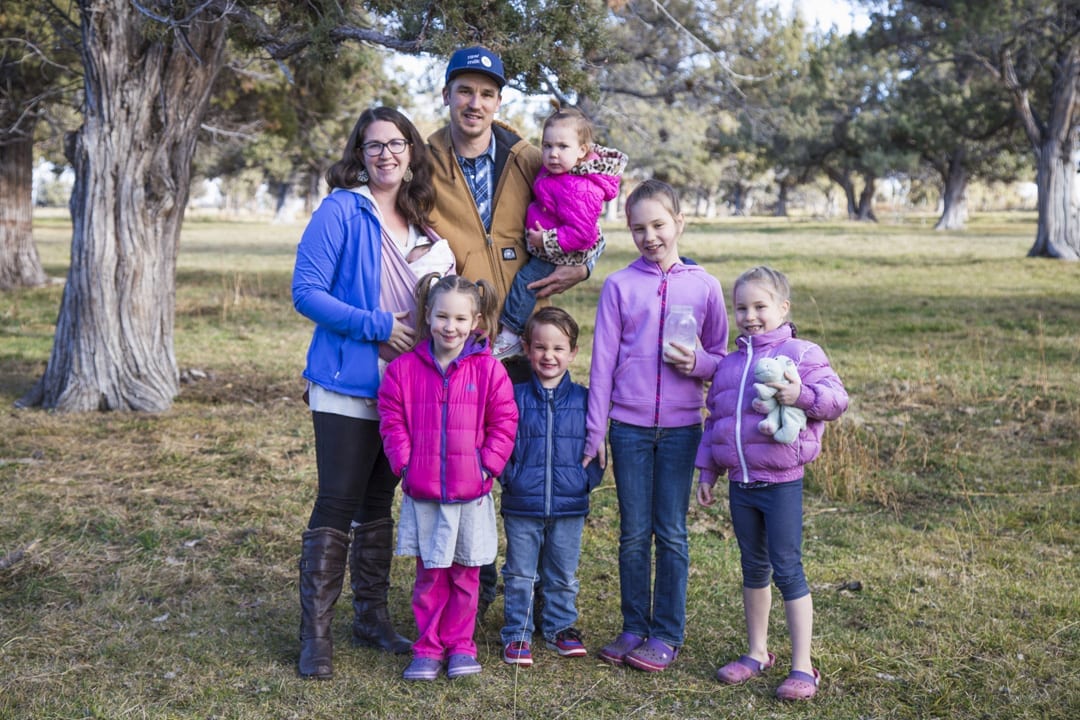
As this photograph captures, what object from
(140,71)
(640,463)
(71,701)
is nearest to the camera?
(71,701)

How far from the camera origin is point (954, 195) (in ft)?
134

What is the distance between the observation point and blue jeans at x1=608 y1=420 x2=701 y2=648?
3.78 m

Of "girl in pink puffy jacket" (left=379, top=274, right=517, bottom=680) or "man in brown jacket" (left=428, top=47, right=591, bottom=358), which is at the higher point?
"man in brown jacket" (left=428, top=47, right=591, bottom=358)

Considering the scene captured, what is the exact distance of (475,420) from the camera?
11.9 feet

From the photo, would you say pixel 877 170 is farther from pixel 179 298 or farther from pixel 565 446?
pixel 565 446

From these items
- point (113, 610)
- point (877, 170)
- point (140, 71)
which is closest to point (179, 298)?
point (140, 71)

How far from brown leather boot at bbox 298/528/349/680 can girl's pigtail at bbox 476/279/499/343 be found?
91 cm

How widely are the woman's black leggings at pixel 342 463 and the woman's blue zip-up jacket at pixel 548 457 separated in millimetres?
503

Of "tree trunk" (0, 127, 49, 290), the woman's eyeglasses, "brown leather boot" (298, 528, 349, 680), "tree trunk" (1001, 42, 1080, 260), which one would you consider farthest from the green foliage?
"tree trunk" (1001, 42, 1080, 260)

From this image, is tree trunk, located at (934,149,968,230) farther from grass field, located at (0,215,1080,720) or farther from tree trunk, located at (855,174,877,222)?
grass field, located at (0,215,1080,720)

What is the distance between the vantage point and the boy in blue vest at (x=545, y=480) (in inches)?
150

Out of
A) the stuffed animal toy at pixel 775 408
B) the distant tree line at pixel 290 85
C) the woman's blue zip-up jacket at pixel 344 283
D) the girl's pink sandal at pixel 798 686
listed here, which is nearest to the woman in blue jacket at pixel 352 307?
the woman's blue zip-up jacket at pixel 344 283

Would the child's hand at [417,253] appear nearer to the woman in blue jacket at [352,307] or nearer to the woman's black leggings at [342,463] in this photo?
the woman in blue jacket at [352,307]

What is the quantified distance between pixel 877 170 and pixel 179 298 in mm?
34466
